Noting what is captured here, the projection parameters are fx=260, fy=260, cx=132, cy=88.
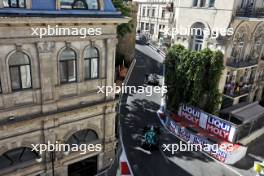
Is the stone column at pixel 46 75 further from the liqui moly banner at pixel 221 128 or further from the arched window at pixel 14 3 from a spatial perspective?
the liqui moly banner at pixel 221 128

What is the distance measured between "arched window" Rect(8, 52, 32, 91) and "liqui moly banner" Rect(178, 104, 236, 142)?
19.1m

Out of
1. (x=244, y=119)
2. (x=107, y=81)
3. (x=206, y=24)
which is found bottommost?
(x=244, y=119)

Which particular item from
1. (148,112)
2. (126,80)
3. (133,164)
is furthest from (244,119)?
(126,80)

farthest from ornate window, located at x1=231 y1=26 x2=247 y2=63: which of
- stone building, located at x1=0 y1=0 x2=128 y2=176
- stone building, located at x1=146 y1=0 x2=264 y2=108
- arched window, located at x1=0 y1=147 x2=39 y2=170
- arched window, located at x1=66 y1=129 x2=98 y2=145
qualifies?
arched window, located at x1=0 y1=147 x2=39 y2=170

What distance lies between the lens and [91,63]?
17.7m

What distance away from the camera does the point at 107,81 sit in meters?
18.8

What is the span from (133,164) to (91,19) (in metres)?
13.2

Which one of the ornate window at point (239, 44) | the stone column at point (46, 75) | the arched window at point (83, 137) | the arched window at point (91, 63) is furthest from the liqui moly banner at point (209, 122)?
the stone column at point (46, 75)

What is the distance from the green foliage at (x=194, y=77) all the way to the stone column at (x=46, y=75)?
1638 centimetres

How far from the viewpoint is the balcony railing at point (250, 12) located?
28.1 m

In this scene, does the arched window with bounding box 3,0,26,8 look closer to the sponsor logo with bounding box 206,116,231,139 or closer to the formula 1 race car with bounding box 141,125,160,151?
the formula 1 race car with bounding box 141,125,160,151

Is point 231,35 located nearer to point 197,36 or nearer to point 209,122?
point 197,36

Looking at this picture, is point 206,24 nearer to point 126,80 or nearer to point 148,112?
point 148,112

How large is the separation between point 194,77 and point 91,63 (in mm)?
13763
